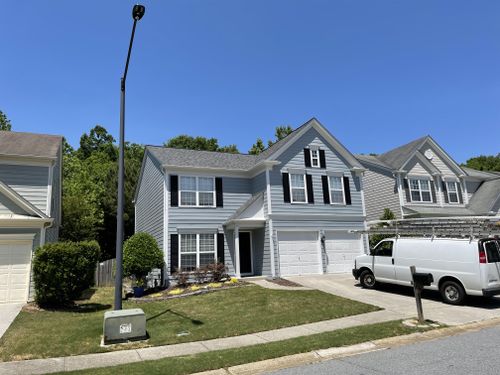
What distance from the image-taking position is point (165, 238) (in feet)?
58.6

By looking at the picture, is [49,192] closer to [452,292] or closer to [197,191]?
[197,191]

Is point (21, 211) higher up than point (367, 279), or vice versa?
point (21, 211)

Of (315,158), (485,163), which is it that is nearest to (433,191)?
(315,158)

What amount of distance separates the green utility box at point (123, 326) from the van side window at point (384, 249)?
938 centimetres

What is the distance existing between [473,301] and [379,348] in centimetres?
654

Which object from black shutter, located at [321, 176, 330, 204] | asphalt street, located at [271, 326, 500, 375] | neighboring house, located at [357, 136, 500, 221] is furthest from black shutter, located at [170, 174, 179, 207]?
neighboring house, located at [357, 136, 500, 221]

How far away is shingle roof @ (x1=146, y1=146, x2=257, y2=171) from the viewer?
1918 cm

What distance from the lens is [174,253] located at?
1770 centimetres

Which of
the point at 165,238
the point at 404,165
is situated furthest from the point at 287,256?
the point at 404,165

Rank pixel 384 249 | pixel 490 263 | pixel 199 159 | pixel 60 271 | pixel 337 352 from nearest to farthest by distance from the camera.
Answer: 1. pixel 337 352
2. pixel 490 263
3. pixel 60 271
4. pixel 384 249
5. pixel 199 159

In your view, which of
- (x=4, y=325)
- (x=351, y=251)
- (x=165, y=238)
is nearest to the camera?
(x=4, y=325)

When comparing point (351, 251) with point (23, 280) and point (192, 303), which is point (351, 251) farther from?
point (23, 280)

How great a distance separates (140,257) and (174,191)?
3.87 m

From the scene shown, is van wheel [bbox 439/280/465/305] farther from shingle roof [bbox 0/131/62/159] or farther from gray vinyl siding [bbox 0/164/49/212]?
shingle roof [bbox 0/131/62/159]
